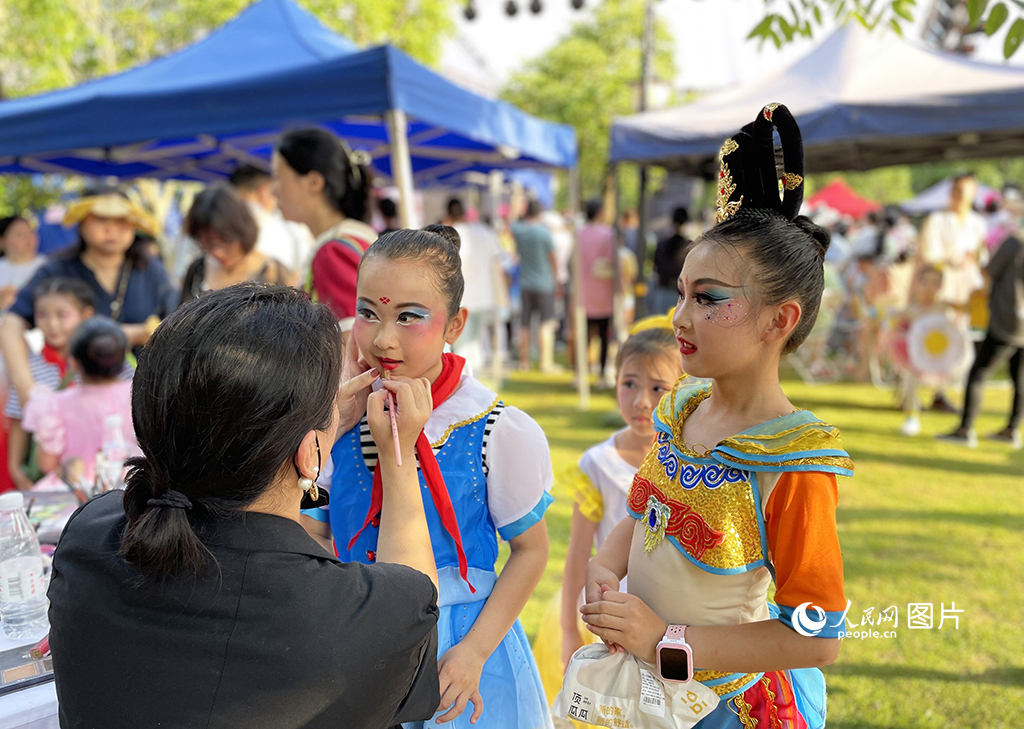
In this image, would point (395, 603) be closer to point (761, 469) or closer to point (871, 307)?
point (761, 469)

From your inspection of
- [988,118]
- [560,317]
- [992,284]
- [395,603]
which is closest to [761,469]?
[395,603]

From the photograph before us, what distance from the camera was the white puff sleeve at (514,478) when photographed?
4.84 ft

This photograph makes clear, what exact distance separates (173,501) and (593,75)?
78.5 feet

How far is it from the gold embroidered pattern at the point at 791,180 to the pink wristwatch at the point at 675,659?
2.78ft

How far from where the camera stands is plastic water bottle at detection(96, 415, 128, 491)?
2.43 meters

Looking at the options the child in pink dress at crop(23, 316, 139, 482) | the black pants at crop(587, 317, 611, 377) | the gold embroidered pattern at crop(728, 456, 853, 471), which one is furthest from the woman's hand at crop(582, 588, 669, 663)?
the black pants at crop(587, 317, 611, 377)

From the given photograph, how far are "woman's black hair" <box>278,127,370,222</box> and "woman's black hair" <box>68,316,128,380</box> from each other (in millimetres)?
1201

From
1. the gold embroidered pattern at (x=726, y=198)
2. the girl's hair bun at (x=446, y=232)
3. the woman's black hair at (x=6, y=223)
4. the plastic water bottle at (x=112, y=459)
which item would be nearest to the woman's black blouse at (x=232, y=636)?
the girl's hair bun at (x=446, y=232)

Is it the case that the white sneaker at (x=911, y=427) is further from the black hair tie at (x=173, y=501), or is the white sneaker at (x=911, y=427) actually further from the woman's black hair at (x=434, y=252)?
the black hair tie at (x=173, y=501)

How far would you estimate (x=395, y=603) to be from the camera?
3.51 ft

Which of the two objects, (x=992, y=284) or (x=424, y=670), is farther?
(x=992, y=284)

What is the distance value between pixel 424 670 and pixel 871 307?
29.9 feet

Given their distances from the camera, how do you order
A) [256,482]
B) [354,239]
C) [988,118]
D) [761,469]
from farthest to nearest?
1. [988,118]
2. [354,239]
3. [761,469]
4. [256,482]

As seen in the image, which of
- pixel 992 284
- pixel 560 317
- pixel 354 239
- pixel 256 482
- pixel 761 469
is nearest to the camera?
pixel 256 482
